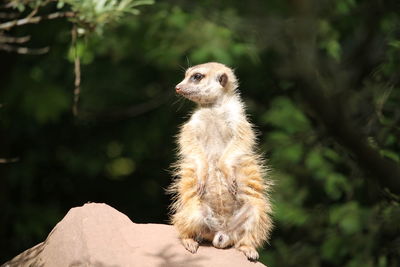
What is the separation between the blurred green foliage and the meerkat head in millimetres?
428

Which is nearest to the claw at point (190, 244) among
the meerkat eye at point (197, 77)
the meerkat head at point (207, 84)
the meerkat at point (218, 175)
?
the meerkat at point (218, 175)

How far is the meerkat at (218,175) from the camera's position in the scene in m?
3.81

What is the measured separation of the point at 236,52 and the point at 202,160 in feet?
8.68

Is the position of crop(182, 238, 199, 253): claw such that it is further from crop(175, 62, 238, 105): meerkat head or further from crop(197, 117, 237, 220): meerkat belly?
crop(175, 62, 238, 105): meerkat head

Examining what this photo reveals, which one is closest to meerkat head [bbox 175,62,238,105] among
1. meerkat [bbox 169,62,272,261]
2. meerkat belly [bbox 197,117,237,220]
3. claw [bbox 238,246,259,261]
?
meerkat [bbox 169,62,272,261]

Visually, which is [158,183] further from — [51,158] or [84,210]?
[84,210]

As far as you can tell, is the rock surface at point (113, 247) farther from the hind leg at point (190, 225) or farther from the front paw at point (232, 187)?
the front paw at point (232, 187)

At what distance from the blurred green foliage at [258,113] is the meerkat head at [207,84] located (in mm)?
428

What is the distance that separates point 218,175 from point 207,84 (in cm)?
61

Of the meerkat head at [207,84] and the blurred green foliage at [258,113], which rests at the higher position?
the meerkat head at [207,84]

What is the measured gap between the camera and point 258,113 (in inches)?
272

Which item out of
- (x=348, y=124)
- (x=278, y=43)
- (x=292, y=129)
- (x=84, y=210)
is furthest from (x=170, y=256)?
(x=292, y=129)

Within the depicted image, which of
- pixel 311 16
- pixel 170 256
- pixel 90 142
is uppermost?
pixel 311 16

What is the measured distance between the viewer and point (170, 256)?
3.57 meters
